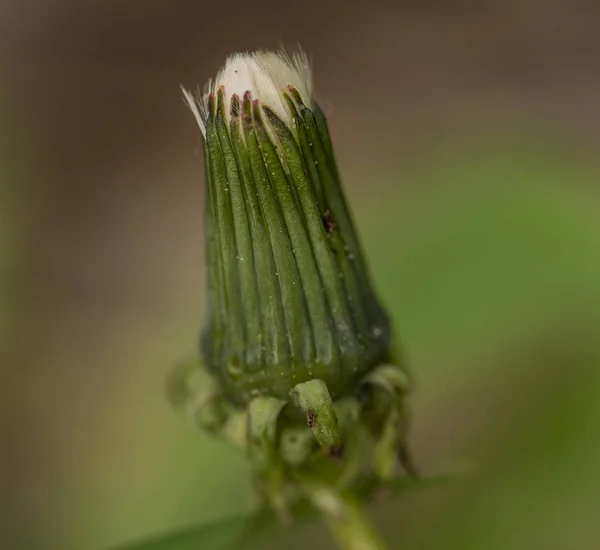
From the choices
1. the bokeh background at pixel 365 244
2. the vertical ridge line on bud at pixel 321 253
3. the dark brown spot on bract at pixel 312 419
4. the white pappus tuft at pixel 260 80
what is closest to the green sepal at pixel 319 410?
the dark brown spot on bract at pixel 312 419

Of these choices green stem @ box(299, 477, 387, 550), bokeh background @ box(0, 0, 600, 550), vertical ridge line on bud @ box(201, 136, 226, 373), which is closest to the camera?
vertical ridge line on bud @ box(201, 136, 226, 373)

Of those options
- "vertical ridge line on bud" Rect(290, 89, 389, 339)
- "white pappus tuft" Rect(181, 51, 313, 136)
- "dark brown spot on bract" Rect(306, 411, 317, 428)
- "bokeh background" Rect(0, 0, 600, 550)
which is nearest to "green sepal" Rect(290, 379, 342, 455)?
"dark brown spot on bract" Rect(306, 411, 317, 428)

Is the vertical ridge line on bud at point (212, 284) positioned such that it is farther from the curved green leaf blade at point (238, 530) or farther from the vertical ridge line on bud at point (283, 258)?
the curved green leaf blade at point (238, 530)

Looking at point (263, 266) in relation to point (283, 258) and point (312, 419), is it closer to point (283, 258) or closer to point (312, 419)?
point (283, 258)

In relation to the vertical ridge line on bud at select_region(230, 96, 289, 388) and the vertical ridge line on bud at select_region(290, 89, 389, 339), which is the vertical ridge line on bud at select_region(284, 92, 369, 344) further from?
the vertical ridge line on bud at select_region(230, 96, 289, 388)

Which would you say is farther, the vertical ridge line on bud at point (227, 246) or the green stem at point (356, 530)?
the green stem at point (356, 530)

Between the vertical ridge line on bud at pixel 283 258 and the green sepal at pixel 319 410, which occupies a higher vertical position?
the vertical ridge line on bud at pixel 283 258
